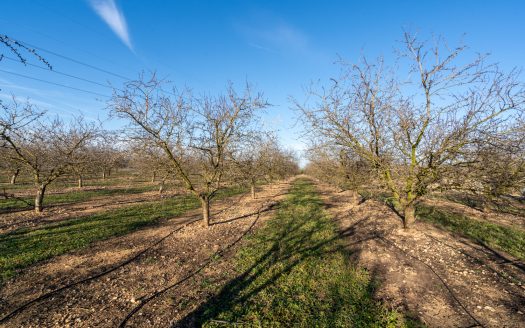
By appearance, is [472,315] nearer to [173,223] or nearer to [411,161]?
[411,161]

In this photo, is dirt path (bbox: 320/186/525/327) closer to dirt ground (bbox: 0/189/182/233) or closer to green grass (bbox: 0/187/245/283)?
green grass (bbox: 0/187/245/283)

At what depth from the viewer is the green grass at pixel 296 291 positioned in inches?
220

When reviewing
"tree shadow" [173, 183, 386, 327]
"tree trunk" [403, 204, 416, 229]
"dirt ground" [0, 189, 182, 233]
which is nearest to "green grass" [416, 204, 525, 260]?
"tree trunk" [403, 204, 416, 229]

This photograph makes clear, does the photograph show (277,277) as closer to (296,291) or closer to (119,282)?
(296,291)

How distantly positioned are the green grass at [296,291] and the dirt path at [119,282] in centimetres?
103

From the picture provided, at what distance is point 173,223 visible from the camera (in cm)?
1360

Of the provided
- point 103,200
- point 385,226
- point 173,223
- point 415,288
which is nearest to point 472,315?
point 415,288

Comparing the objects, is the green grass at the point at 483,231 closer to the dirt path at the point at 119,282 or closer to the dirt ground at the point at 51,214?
the dirt path at the point at 119,282

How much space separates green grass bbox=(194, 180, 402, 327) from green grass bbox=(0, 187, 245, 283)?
6.52 meters

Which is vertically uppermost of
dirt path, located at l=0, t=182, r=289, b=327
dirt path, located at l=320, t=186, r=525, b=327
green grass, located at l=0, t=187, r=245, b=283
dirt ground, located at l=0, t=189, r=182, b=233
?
dirt ground, located at l=0, t=189, r=182, b=233

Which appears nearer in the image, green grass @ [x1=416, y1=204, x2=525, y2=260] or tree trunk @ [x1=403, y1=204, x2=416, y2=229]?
green grass @ [x1=416, y1=204, x2=525, y2=260]

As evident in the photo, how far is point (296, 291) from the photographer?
22.0 feet

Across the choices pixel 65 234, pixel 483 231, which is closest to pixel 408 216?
pixel 483 231

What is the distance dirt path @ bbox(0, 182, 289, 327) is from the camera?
5.57 meters
